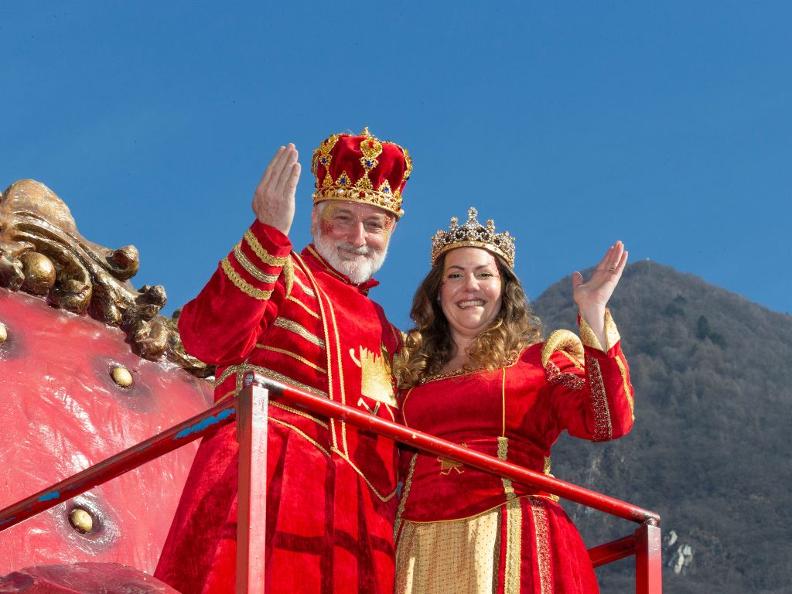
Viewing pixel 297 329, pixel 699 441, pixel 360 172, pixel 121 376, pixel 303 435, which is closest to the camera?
pixel 303 435

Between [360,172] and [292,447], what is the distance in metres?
1.24

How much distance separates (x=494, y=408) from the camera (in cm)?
628

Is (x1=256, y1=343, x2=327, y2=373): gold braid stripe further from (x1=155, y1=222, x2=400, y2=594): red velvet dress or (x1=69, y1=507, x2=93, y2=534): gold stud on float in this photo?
(x1=69, y1=507, x2=93, y2=534): gold stud on float

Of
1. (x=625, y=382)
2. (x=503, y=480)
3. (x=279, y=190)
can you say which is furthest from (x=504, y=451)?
(x=279, y=190)

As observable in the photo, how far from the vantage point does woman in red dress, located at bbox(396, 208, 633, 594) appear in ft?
19.7

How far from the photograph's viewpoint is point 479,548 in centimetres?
596

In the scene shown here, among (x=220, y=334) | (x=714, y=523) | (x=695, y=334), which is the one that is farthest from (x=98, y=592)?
(x=695, y=334)

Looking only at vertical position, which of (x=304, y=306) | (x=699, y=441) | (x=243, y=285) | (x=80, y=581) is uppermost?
(x=699, y=441)

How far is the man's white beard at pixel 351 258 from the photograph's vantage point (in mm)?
6520

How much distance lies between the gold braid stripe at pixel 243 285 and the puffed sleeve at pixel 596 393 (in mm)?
1143

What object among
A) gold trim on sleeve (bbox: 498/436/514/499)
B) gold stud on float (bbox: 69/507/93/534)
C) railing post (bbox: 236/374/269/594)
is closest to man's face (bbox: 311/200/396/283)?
gold trim on sleeve (bbox: 498/436/514/499)

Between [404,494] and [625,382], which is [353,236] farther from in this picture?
[625,382]

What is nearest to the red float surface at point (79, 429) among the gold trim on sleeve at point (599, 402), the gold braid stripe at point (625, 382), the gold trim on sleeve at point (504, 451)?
the gold trim on sleeve at point (504, 451)

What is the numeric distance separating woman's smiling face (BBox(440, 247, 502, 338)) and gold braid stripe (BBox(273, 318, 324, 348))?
66cm
